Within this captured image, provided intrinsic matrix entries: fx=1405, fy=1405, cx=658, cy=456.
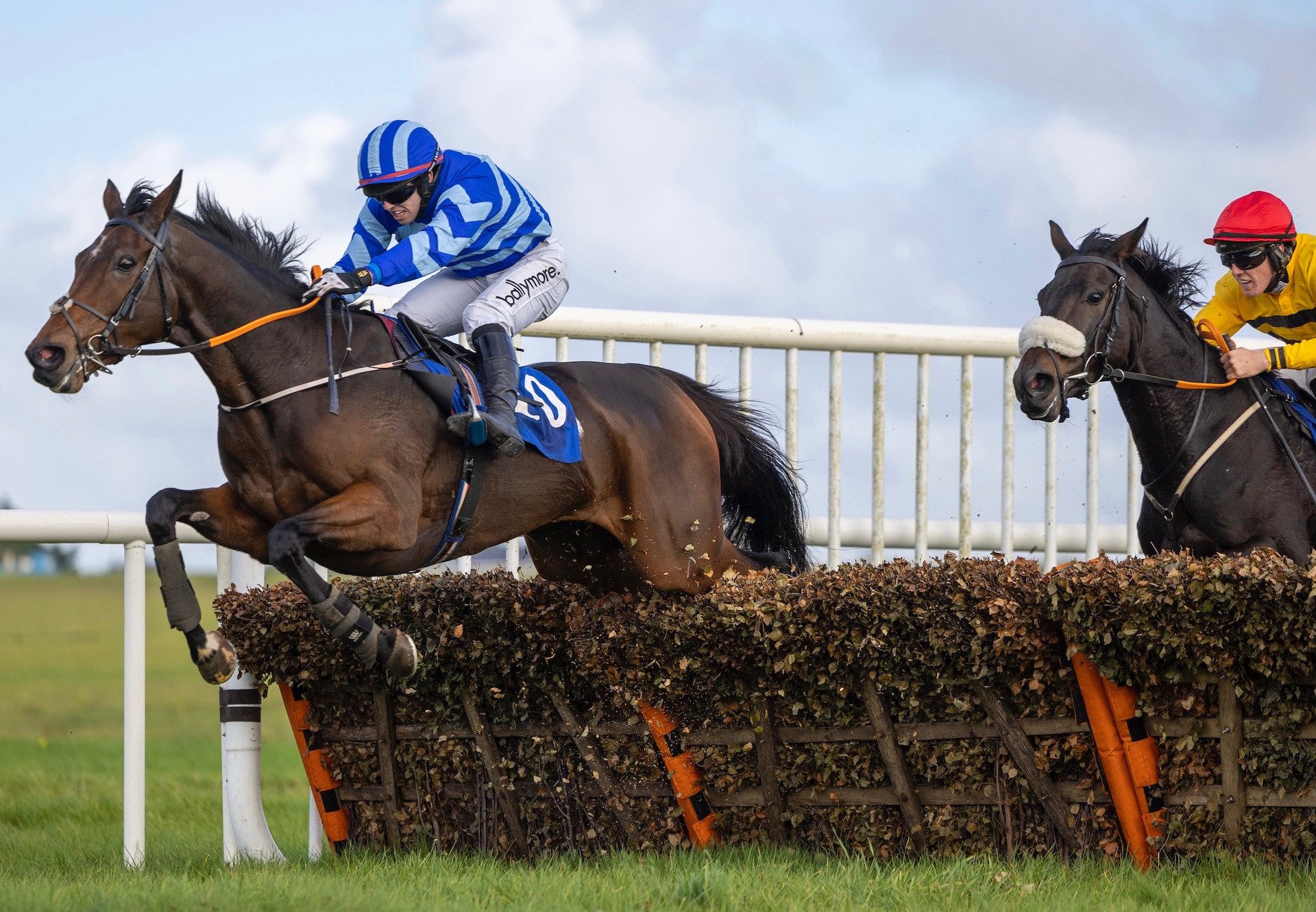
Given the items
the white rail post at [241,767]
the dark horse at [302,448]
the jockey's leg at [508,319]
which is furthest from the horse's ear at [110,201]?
the white rail post at [241,767]

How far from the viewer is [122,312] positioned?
4.04 meters

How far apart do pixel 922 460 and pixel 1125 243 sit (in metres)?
2.06

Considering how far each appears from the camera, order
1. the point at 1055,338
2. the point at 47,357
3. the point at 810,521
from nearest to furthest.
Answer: the point at 47,357
the point at 1055,338
the point at 810,521

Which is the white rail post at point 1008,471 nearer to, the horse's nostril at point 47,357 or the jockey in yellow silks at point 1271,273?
the jockey in yellow silks at point 1271,273

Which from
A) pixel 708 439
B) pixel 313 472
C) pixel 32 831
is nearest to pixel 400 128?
pixel 313 472

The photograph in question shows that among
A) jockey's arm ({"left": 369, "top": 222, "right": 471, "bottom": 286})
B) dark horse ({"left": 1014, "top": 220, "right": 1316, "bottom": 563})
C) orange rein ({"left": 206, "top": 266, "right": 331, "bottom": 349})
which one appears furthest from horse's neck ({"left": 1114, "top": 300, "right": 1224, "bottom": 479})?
orange rein ({"left": 206, "top": 266, "right": 331, "bottom": 349})

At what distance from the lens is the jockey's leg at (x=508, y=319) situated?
14.4 feet

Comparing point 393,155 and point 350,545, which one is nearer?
point 350,545

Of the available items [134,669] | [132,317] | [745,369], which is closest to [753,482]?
[745,369]

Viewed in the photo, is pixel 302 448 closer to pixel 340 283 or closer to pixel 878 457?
pixel 340 283

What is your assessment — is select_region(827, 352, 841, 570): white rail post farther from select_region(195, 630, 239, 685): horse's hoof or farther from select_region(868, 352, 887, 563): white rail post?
select_region(195, 630, 239, 685): horse's hoof

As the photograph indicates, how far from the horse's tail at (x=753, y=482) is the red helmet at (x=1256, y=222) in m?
1.81

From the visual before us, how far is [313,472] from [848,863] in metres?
1.94

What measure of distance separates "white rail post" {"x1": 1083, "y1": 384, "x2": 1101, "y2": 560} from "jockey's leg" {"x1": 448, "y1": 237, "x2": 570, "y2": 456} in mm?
3300
